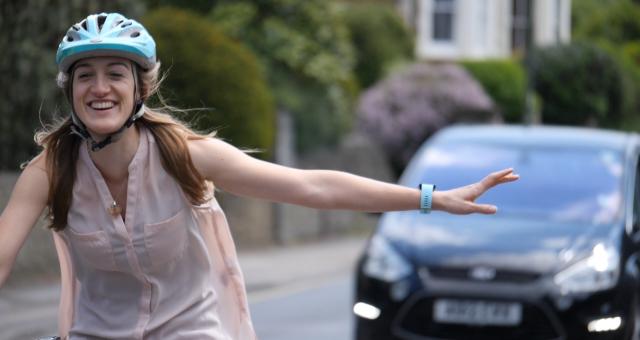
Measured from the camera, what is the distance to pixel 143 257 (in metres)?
4.24

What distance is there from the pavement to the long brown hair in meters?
8.58

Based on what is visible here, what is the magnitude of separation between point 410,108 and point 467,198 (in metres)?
25.3

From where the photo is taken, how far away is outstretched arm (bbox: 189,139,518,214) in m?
4.25

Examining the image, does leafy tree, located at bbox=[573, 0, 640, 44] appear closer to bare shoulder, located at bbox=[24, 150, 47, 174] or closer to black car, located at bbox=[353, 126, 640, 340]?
black car, located at bbox=[353, 126, 640, 340]

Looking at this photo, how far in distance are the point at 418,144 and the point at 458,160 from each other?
63.1 ft

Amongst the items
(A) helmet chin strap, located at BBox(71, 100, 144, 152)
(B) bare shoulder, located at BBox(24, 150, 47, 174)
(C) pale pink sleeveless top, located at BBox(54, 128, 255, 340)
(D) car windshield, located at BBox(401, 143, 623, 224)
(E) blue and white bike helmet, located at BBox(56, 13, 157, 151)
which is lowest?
(D) car windshield, located at BBox(401, 143, 623, 224)

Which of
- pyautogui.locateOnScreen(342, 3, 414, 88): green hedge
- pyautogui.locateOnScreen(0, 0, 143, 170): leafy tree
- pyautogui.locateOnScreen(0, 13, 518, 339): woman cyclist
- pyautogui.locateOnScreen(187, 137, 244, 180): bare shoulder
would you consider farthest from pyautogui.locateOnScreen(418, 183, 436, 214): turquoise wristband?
pyautogui.locateOnScreen(342, 3, 414, 88): green hedge

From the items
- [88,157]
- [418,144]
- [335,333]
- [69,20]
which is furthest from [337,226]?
[88,157]

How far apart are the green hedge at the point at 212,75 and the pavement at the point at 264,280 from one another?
169 cm

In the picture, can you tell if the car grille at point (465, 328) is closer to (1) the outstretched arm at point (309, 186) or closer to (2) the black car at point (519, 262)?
(2) the black car at point (519, 262)

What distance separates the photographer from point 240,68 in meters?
20.1

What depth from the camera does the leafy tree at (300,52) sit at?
2423cm

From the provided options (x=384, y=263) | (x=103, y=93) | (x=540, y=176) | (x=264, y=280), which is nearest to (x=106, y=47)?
(x=103, y=93)

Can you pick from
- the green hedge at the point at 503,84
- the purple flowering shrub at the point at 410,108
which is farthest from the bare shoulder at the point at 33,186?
the green hedge at the point at 503,84
